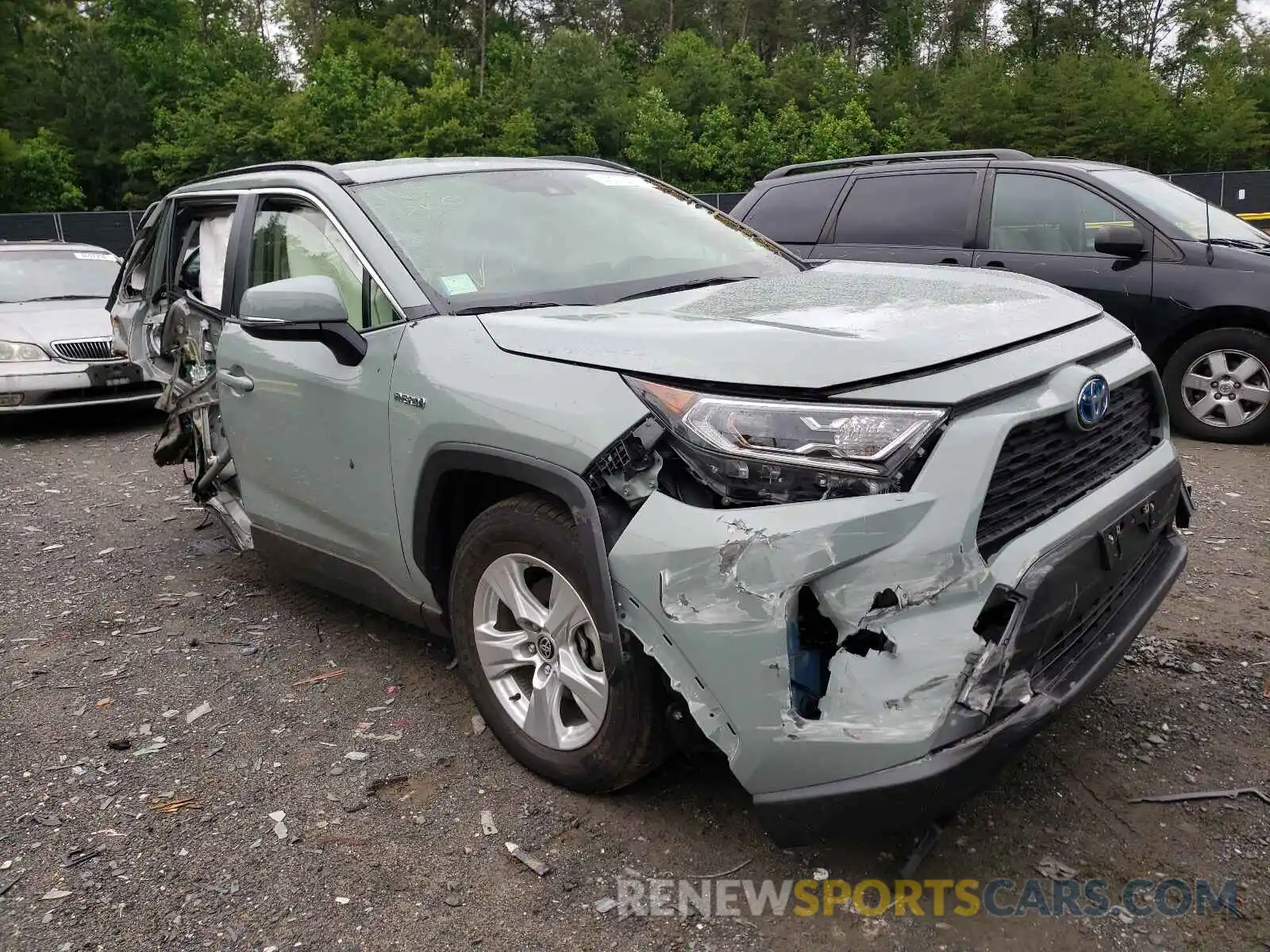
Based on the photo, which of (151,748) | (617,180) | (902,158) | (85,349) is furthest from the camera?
(85,349)

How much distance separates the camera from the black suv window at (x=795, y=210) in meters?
7.48

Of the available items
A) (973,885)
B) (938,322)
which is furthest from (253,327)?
Answer: (973,885)

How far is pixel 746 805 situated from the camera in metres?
2.77

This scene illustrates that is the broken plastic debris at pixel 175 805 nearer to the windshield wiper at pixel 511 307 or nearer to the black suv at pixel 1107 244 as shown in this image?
the windshield wiper at pixel 511 307

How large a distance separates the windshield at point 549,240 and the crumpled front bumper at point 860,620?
3.99 ft

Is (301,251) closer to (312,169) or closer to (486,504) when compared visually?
(312,169)

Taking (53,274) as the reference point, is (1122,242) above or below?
above

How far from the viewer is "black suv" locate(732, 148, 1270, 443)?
6137 millimetres

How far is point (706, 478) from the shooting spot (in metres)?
2.22

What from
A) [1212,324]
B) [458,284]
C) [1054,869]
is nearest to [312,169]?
[458,284]

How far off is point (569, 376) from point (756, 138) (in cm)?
3975

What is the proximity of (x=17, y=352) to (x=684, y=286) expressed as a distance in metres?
7.15

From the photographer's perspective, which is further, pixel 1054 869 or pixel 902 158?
pixel 902 158

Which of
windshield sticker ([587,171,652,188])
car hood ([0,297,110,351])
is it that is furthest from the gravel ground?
car hood ([0,297,110,351])
